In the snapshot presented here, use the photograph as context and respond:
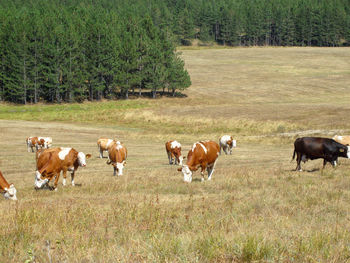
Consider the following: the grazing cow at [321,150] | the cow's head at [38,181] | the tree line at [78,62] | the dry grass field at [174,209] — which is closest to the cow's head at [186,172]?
the dry grass field at [174,209]

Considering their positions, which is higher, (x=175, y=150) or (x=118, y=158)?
(x=118, y=158)


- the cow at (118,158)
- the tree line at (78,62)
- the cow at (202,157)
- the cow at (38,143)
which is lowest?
the cow at (38,143)

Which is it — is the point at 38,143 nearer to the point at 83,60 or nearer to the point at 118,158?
the point at 118,158

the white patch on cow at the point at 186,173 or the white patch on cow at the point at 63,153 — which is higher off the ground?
the white patch on cow at the point at 63,153

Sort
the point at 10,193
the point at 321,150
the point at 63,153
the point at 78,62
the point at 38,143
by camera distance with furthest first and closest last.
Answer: the point at 78,62 → the point at 38,143 → the point at 321,150 → the point at 63,153 → the point at 10,193

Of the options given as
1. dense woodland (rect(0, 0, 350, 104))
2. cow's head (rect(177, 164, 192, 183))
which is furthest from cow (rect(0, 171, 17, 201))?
dense woodland (rect(0, 0, 350, 104))

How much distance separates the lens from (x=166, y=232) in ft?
24.7

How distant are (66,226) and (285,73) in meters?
105

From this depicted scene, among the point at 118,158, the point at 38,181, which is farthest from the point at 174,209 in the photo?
the point at 118,158

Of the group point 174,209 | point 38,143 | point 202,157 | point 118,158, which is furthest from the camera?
point 38,143

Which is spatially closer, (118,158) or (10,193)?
(10,193)

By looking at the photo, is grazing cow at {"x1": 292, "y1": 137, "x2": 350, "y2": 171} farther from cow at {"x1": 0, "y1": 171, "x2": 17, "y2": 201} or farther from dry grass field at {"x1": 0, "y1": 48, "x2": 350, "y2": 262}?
cow at {"x1": 0, "y1": 171, "x2": 17, "y2": 201}

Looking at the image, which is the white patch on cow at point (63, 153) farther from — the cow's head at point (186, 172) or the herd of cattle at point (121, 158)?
the cow's head at point (186, 172)

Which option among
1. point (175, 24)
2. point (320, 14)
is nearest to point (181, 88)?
point (175, 24)
